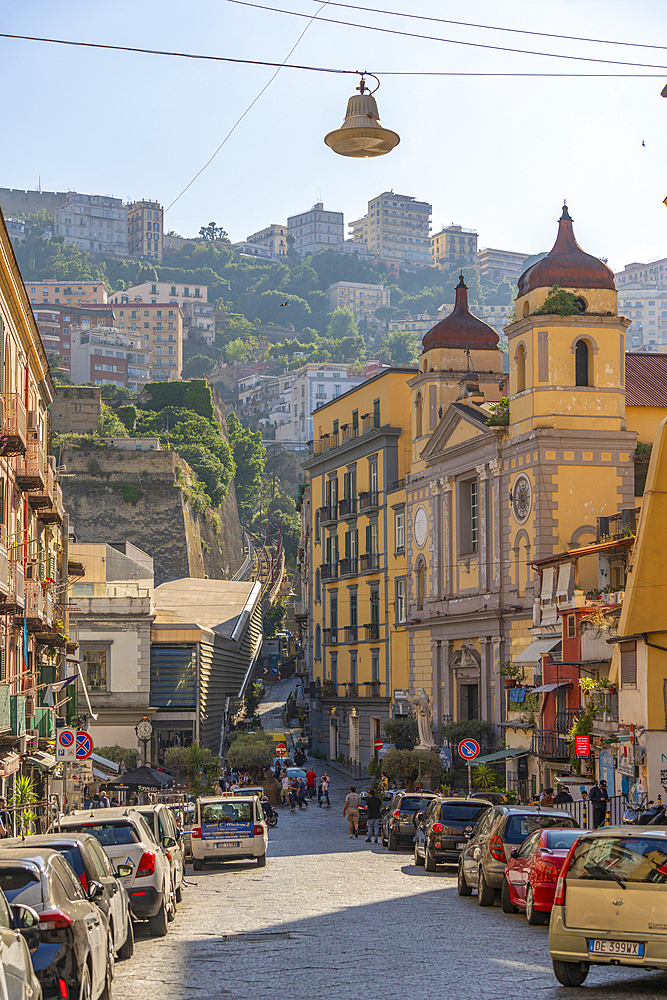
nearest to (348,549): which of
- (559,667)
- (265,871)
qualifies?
(559,667)

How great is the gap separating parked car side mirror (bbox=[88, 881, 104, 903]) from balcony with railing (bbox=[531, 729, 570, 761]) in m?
23.8

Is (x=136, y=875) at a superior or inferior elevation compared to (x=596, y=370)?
inferior

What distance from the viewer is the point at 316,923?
1617 cm

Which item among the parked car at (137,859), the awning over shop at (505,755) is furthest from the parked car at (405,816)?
the parked car at (137,859)

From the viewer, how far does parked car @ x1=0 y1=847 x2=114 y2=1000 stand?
9281mm

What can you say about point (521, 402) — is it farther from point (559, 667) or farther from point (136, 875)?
point (136, 875)

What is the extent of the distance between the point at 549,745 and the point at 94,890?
25.3 meters

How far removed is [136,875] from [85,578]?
162 feet

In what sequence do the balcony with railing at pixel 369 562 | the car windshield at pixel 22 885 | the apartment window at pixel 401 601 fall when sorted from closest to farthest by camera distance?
the car windshield at pixel 22 885
the apartment window at pixel 401 601
the balcony with railing at pixel 369 562

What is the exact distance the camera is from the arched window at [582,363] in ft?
143

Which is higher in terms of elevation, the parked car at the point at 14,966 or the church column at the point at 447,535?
the church column at the point at 447,535

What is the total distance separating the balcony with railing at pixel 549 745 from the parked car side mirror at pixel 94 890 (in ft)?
77.9

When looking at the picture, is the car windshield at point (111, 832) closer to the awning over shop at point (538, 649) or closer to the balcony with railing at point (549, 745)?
the balcony with railing at point (549, 745)

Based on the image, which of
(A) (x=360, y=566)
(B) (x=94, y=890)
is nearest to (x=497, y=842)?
(B) (x=94, y=890)
